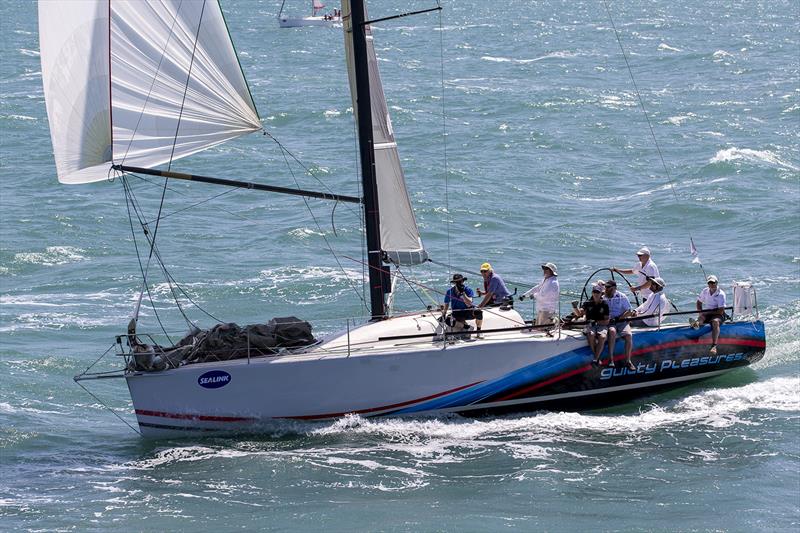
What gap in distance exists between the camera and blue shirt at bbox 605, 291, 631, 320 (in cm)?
1838

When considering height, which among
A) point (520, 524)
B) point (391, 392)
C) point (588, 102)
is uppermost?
point (588, 102)

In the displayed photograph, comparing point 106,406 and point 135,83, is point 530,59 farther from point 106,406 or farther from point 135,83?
point 135,83

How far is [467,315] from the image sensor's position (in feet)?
59.6

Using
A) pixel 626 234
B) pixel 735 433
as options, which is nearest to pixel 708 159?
pixel 626 234

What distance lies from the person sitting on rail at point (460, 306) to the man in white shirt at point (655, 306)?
2377 mm

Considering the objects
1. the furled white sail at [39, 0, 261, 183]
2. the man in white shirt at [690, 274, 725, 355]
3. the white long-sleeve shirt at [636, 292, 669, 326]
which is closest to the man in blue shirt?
the white long-sleeve shirt at [636, 292, 669, 326]

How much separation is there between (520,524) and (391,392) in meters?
3.77

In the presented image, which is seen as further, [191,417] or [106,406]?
[106,406]

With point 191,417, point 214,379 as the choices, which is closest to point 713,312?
point 214,379

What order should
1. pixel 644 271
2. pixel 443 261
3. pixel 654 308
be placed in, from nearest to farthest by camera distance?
pixel 654 308, pixel 644 271, pixel 443 261

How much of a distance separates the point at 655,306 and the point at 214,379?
20.8ft

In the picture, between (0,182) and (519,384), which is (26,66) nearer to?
(0,182)

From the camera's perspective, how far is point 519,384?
17859mm

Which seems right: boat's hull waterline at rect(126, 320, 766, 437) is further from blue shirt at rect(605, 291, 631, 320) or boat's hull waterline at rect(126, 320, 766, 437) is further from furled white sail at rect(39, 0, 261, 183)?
furled white sail at rect(39, 0, 261, 183)
